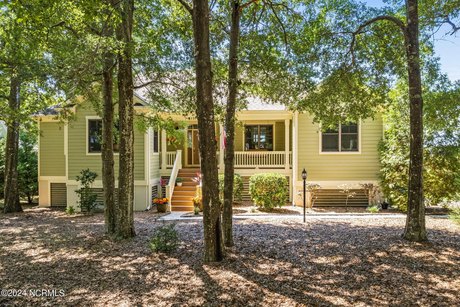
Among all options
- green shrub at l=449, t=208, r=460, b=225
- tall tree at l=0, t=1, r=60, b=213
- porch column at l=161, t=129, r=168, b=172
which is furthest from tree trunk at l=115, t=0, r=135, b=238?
green shrub at l=449, t=208, r=460, b=225

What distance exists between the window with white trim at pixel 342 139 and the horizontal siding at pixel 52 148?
1200 centimetres

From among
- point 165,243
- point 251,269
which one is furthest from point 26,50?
point 251,269

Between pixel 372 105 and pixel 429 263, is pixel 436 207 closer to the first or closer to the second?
pixel 372 105

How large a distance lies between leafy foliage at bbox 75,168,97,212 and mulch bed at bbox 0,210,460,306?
387 centimetres

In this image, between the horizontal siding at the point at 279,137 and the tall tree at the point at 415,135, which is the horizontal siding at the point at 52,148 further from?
the tall tree at the point at 415,135

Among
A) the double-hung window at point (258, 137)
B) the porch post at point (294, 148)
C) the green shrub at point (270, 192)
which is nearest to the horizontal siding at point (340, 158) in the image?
the porch post at point (294, 148)

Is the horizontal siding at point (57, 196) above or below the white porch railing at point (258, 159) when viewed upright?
below

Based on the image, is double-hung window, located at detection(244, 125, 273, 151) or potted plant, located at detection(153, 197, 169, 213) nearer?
potted plant, located at detection(153, 197, 169, 213)

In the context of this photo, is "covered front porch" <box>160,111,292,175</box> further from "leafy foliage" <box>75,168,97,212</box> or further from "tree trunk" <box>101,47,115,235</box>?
"tree trunk" <box>101,47,115,235</box>

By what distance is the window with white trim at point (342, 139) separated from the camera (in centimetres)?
1311

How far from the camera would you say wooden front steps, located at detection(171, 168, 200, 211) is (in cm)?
1253

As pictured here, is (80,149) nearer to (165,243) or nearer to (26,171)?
(26,171)

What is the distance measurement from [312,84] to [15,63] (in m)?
7.63

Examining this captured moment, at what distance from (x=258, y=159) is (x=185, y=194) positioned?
3.76 metres
